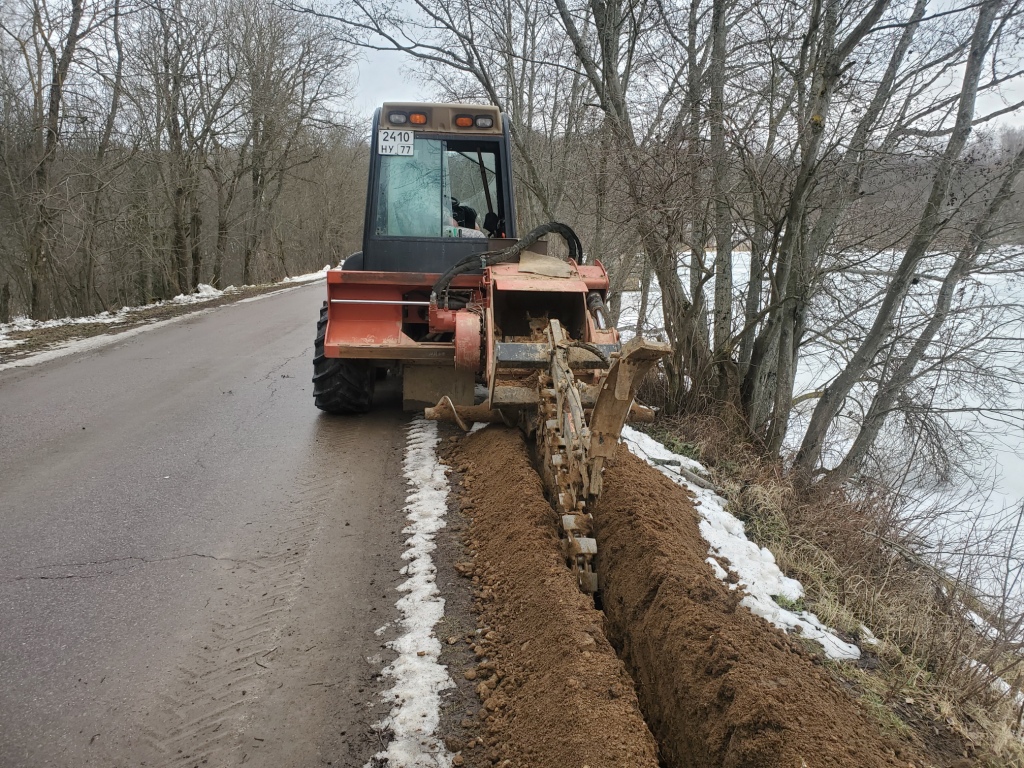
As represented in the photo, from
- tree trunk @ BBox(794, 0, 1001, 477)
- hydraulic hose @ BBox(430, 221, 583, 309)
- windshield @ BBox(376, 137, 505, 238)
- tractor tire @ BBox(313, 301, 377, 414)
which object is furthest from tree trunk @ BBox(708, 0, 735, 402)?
tractor tire @ BBox(313, 301, 377, 414)

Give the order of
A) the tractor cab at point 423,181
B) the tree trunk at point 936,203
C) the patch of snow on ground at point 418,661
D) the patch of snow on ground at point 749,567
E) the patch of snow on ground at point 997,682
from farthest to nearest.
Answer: the tree trunk at point 936,203
the tractor cab at point 423,181
the patch of snow on ground at point 749,567
the patch of snow on ground at point 997,682
the patch of snow on ground at point 418,661

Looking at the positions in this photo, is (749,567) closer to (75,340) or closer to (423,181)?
(423,181)

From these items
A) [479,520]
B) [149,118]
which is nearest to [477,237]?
[479,520]

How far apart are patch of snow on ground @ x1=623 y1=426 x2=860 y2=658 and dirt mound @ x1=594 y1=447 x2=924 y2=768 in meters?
0.35

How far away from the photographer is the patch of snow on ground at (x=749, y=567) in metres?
3.73

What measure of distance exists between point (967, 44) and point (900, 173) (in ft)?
6.89

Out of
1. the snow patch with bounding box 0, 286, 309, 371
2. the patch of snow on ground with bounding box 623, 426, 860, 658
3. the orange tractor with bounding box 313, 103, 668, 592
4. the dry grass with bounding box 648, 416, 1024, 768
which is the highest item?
the orange tractor with bounding box 313, 103, 668, 592

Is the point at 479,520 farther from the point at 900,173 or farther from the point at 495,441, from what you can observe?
the point at 900,173

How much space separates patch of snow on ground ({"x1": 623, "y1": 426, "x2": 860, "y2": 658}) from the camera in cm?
373

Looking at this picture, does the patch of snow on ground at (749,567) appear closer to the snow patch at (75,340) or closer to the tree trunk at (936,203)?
the tree trunk at (936,203)

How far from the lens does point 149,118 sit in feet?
57.4

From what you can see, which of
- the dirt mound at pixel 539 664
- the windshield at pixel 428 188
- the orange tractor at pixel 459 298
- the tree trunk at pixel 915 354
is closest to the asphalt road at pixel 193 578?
the dirt mound at pixel 539 664

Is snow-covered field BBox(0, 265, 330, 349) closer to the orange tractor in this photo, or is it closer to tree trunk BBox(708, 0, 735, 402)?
the orange tractor

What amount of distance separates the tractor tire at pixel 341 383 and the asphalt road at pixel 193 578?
0.64 feet
